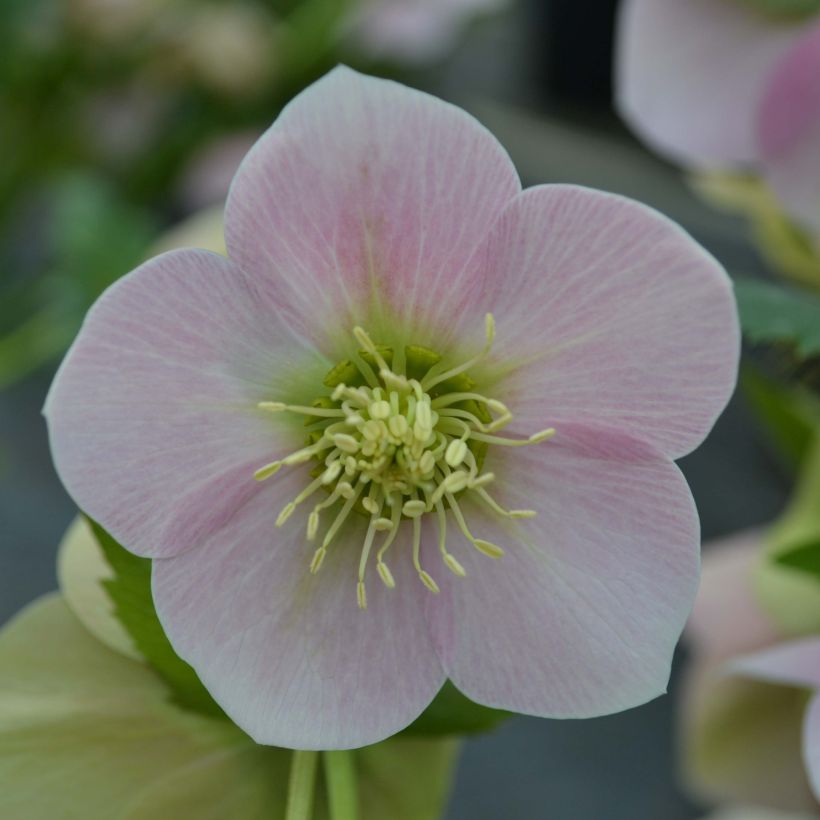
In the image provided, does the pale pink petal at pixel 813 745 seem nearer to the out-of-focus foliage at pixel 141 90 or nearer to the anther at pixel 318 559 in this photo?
the anther at pixel 318 559

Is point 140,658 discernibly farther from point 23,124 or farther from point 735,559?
point 23,124

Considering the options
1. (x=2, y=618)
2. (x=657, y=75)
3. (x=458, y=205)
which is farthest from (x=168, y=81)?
(x=458, y=205)

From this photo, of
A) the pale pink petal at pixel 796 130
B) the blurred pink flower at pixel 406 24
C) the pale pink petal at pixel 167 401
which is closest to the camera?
the pale pink petal at pixel 167 401

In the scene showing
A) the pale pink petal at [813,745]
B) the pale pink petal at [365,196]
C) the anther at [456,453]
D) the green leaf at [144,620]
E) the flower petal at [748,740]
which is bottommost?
the flower petal at [748,740]

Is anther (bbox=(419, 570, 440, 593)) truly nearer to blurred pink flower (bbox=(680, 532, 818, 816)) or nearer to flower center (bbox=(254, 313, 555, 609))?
flower center (bbox=(254, 313, 555, 609))

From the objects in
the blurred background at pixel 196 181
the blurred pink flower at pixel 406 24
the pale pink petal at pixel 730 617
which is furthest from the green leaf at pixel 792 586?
the blurred pink flower at pixel 406 24

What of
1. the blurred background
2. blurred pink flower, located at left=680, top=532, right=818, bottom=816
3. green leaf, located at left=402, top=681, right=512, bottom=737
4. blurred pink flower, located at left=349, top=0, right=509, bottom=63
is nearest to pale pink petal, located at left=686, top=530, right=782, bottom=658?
blurred pink flower, located at left=680, top=532, right=818, bottom=816
